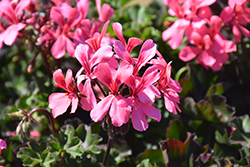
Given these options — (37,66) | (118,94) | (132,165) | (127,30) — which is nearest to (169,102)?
(118,94)

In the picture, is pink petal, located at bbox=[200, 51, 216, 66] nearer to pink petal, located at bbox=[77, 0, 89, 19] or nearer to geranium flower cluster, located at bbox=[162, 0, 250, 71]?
geranium flower cluster, located at bbox=[162, 0, 250, 71]

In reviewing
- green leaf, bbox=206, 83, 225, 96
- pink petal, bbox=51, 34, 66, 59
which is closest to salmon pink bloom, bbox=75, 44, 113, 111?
pink petal, bbox=51, 34, 66, 59

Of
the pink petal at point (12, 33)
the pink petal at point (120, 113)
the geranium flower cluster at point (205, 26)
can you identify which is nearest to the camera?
the pink petal at point (120, 113)

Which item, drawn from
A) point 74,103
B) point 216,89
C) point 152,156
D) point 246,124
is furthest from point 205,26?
point 74,103

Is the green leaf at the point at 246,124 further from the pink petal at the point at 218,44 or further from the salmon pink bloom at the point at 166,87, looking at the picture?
the salmon pink bloom at the point at 166,87

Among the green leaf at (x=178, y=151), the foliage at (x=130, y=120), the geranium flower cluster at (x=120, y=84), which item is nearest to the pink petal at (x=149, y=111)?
the geranium flower cluster at (x=120, y=84)
